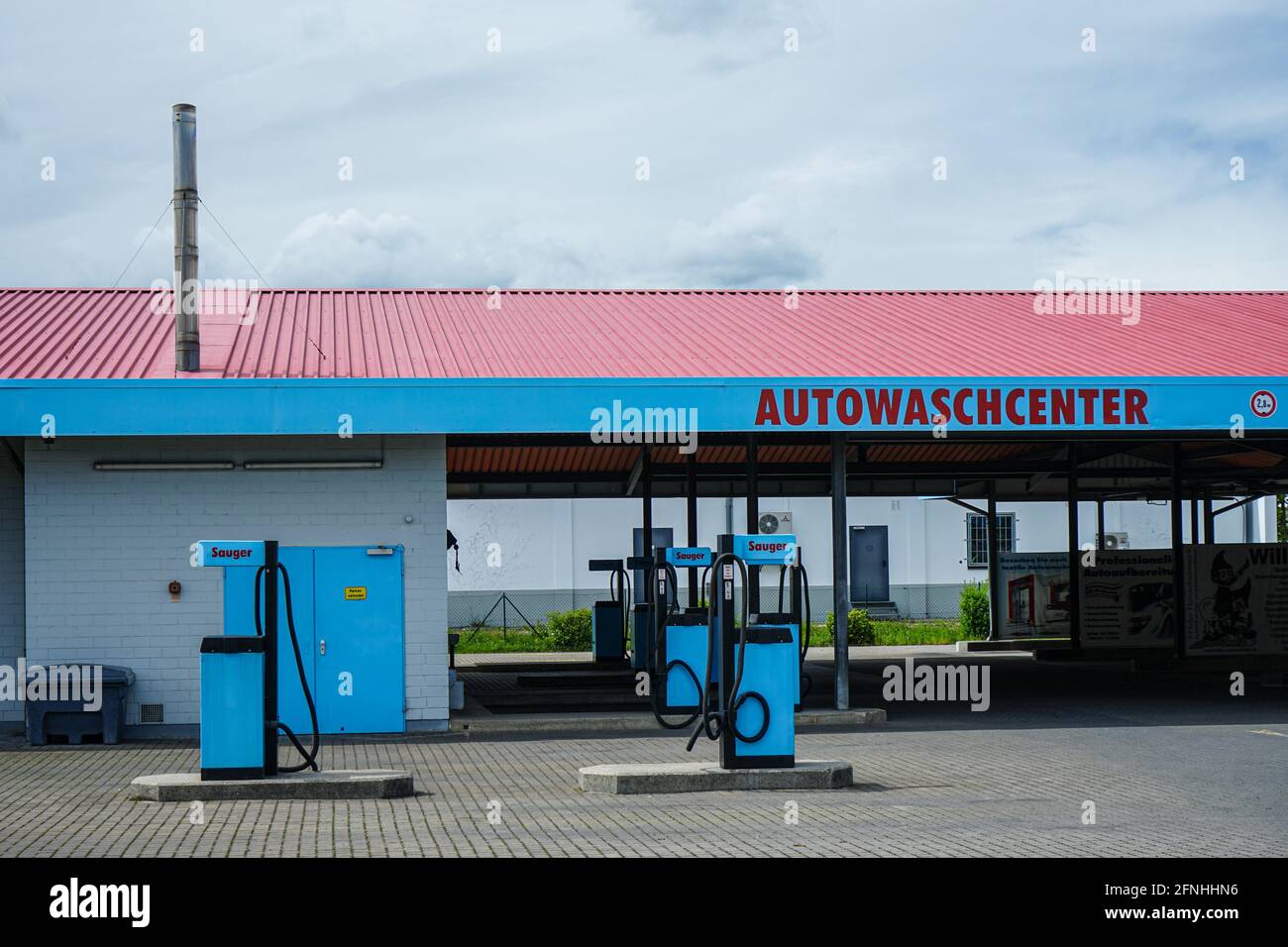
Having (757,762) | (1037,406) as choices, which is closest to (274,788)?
(757,762)

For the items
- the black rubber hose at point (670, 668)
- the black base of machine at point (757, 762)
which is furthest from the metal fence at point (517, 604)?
the black base of machine at point (757, 762)

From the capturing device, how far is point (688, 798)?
12.0 meters

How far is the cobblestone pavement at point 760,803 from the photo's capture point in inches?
384

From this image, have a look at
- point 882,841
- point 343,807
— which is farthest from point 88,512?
point 882,841

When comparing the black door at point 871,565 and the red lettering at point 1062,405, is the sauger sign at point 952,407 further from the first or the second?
the black door at point 871,565

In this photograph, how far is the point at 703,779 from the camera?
12414 millimetres

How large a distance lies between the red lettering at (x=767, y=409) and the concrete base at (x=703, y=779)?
536 centimetres

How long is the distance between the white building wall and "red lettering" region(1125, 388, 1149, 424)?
66.5 feet

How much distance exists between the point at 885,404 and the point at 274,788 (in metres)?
8.44

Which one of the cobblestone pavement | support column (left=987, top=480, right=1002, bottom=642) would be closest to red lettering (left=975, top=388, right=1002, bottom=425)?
the cobblestone pavement

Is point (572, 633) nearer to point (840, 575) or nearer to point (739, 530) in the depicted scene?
point (739, 530)

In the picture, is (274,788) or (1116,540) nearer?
(274,788)

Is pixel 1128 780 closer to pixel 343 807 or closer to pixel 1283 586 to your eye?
pixel 343 807

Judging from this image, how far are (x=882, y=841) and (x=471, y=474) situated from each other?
20080mm
